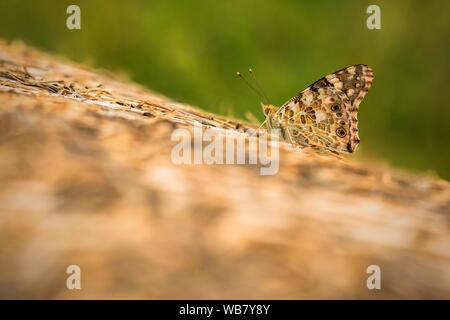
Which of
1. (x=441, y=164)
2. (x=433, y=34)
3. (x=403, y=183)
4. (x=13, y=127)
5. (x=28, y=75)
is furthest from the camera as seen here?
(x=433, y=34)

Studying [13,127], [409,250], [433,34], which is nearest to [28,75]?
[13,127]

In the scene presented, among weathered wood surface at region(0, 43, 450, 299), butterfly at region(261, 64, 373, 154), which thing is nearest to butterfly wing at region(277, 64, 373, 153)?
butterfly at region(261, 64, 373, 154)

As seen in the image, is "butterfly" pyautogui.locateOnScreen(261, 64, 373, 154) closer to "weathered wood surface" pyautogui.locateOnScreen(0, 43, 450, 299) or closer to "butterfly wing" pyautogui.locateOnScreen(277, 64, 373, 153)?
"butterfly wing" pyautogui.locateOnScreen(277, 64, 373, 153)

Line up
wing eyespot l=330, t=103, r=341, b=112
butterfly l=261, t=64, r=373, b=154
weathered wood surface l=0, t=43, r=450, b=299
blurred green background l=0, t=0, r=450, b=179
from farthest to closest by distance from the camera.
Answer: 1. blurred green background l=0, t=0, r=450, b=179
2. wing eyespot l=330, t=103, r=341, b=112
3. butterfly l=261, t=64, r=373, b=154
4. weathered wood surface l=0, t=43, r=450, b=299

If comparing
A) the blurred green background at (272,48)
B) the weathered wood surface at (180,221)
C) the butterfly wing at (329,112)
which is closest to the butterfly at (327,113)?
the butterfly wing at (329,112)

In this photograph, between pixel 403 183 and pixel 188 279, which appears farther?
pixel 403 183

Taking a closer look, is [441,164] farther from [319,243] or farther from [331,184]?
[319,243]
